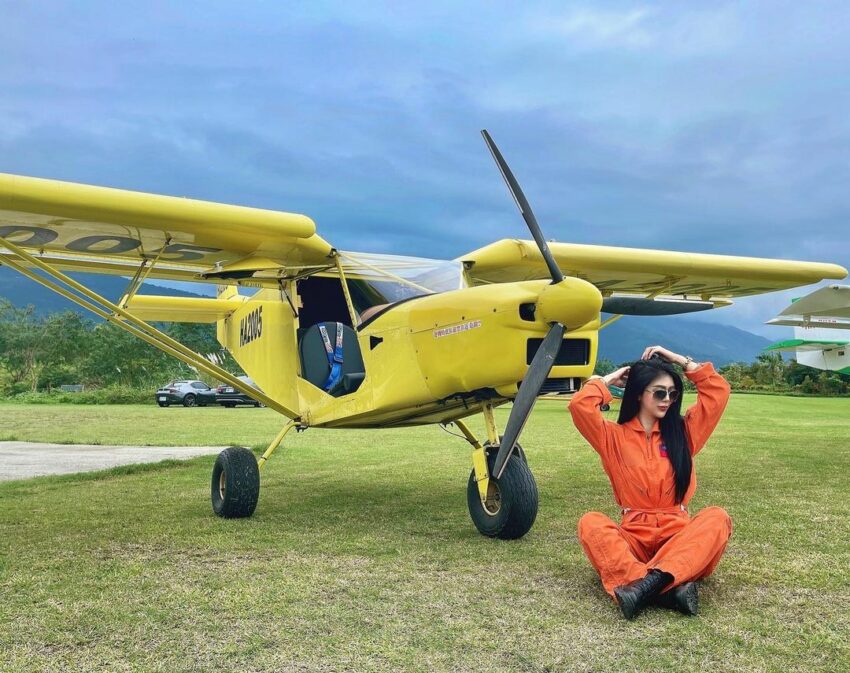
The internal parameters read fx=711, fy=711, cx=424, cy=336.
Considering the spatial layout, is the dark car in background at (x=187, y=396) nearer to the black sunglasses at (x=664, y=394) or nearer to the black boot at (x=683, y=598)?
the black sunglasses at (x=664, y=394)

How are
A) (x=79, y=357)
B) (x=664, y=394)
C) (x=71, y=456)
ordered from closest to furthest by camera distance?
1. (x=664, y=394)
2. (x=71, y=456)
3. (x=79, y=357)

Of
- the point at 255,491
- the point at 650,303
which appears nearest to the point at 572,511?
the point at 650,303

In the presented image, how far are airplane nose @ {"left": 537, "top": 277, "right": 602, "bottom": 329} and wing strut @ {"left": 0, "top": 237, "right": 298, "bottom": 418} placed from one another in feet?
11.7

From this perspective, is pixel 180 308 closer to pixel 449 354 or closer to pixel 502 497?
pixel 449 354

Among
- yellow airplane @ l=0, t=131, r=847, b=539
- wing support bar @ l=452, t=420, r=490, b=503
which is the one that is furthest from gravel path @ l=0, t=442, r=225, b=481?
wing support bar @ l=452, t=420, r=490, b=503

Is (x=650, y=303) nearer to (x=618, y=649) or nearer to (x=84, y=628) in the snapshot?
(x=618, y=649)

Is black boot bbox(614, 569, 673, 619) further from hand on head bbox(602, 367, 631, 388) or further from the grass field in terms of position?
hand on head bbox(602, 367, 631, 388)

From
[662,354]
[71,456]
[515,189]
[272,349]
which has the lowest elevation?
[71,456]

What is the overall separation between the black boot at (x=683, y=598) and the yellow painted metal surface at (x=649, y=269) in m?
4.56

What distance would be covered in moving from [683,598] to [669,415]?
1033mm

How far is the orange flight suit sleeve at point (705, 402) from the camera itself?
4.10 meters

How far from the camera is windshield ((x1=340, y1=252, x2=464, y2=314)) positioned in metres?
6.31

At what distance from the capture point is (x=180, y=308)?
10344 mm

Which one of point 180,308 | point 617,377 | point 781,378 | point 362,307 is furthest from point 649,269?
point 781,378
